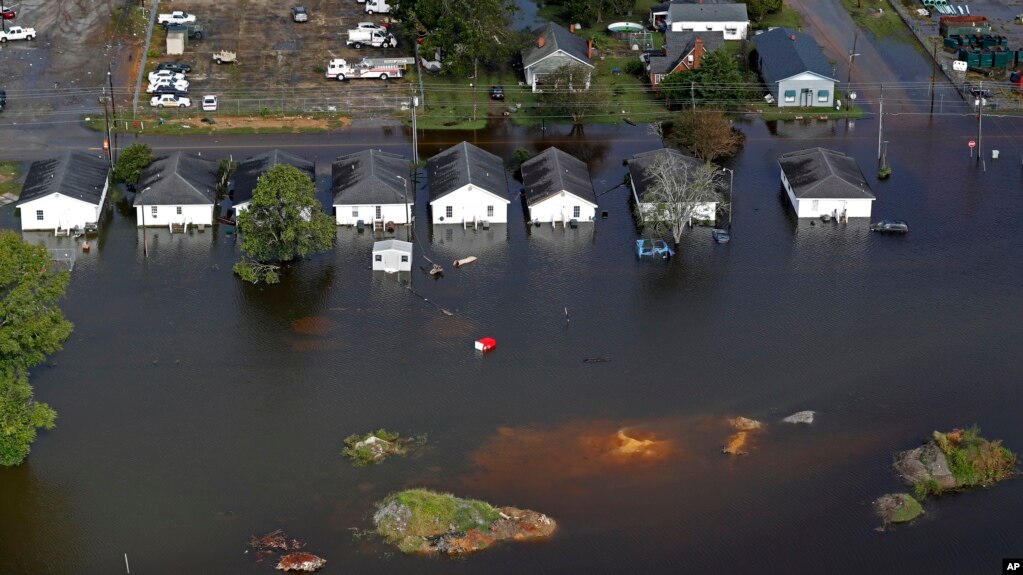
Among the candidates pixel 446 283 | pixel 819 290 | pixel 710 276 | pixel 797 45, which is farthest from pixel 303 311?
pixel 797 45

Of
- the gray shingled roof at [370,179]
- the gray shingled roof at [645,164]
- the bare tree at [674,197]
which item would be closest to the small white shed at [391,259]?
the gray shingled roof at [370,179]

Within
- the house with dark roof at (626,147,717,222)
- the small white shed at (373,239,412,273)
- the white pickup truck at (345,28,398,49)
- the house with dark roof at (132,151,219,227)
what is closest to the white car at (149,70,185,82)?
the white pickup truck at (345,28,398,49)

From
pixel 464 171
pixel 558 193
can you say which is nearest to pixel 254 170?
pixel 464 171

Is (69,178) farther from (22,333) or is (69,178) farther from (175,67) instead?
(22,333)

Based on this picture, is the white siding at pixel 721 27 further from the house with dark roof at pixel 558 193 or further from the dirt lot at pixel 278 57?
the house with dark roof at pixel 558 193

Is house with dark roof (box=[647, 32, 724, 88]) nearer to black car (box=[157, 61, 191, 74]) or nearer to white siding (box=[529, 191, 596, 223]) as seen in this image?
white siding (box=[529, 191, 596, 223])

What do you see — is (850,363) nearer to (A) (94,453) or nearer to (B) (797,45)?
(A) (94,453)
